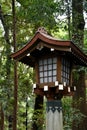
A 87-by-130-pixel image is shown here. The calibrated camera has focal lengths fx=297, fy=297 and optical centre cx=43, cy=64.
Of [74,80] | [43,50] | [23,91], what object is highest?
[43,50]

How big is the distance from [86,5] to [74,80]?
2692 mm

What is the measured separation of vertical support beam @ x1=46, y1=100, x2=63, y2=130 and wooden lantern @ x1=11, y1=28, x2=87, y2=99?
18 centimetres

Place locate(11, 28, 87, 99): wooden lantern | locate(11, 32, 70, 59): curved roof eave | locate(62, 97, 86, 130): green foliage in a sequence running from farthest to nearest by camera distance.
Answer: locate(62, 97, 86, 130): green foliage
locate(11, 28, 87, 99): wooden lantern
locate(11, 32, 70, 59): curved roof eave

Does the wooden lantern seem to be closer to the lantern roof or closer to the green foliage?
the lantern roof

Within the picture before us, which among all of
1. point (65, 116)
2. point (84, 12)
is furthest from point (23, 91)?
point (84, 12)

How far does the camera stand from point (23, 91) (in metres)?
13.2

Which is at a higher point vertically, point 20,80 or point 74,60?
Answer: point 74,60

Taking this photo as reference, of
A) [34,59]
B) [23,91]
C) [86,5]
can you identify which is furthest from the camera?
[23,91]

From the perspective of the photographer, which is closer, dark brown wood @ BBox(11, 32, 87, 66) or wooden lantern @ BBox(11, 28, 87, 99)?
dark brown wood @ BBox(11, 32, 87, 66)

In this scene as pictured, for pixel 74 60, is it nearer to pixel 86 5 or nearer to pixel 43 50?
pixel 43 50

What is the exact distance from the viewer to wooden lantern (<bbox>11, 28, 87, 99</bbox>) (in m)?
6.05

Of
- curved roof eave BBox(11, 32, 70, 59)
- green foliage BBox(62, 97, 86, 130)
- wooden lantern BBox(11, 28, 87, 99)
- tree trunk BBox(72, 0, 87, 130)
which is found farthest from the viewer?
tree trunk BBox(72, 0, 87, 130)

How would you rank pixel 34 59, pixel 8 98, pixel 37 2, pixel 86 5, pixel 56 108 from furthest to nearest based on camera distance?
pixel 8 98 < pixel 86 5 < pixel 37 2 < pixel 34 59 < pixel 56 108

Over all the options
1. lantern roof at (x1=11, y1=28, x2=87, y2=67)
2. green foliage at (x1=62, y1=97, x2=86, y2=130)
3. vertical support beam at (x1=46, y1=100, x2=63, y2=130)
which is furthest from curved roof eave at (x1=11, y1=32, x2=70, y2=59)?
green foliage at (x1=62, y1=97, x2=86, y2=130)
